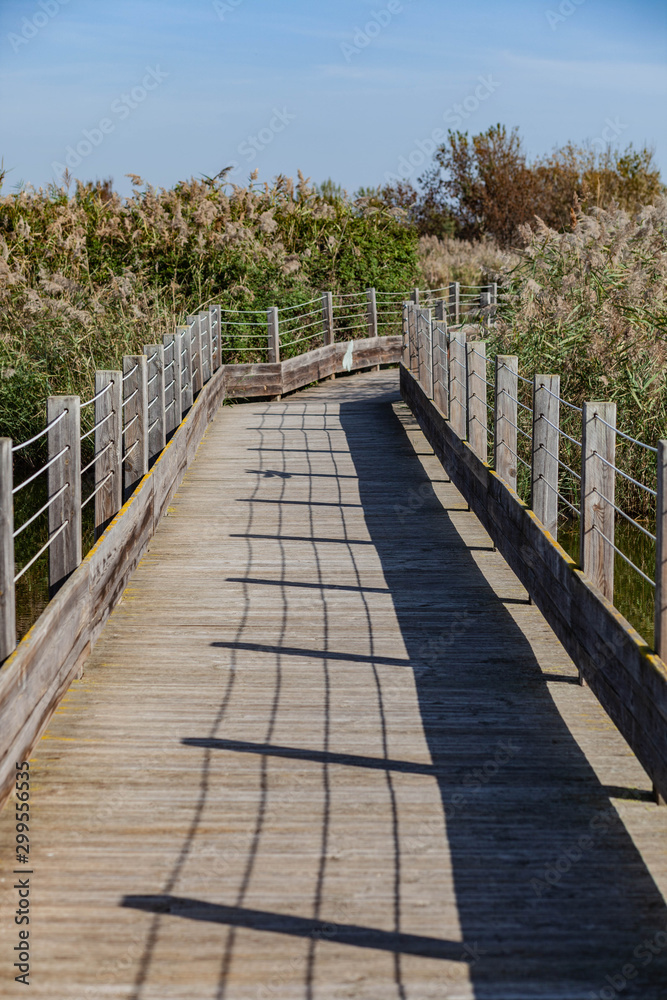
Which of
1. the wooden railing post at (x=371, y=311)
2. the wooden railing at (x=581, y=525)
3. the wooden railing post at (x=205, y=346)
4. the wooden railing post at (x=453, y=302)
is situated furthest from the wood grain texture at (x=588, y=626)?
the wooden railing post at (x=453, y=302)

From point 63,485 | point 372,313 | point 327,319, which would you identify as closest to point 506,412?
point 63,485

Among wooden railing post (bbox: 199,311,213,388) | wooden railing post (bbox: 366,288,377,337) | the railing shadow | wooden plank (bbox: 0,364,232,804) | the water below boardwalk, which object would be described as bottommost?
the water below boardwalk

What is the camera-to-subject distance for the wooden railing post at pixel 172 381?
10312 millimetres

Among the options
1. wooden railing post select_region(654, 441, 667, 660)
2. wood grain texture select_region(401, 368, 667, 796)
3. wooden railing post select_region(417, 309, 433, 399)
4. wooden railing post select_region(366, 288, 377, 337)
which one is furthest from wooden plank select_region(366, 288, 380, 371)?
wooden railing post select_region(654, 441, 667, 660)

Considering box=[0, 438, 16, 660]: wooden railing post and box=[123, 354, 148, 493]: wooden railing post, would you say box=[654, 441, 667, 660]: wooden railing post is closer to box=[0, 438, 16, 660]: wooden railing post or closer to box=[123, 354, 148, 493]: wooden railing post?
box=[0, 438, 16, 660]: wooden railing post

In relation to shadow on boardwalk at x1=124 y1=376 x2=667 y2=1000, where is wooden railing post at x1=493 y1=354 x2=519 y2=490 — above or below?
above

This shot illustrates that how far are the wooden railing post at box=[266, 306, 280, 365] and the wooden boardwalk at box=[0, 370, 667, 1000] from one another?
10.3 m

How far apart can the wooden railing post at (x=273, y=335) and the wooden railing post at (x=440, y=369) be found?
5.94 meters

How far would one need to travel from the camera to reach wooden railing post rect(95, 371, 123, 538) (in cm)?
703

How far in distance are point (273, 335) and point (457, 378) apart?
26.2ft

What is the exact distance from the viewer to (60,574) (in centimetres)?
563

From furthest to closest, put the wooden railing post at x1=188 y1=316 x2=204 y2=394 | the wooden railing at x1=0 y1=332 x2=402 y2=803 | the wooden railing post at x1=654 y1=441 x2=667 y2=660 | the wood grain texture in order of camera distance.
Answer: the wooden railing post at x1=188 y1=316 x2=204 y2=394
the wooden railing at x1=0 y1=332 x2=402 y2=803
the wood grain texture
the wooden railing post at x1=654 y1=441 x2=667 y2=660

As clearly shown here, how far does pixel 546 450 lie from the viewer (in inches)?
241

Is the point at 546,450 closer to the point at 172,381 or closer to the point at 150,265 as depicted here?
the point at 172,381
